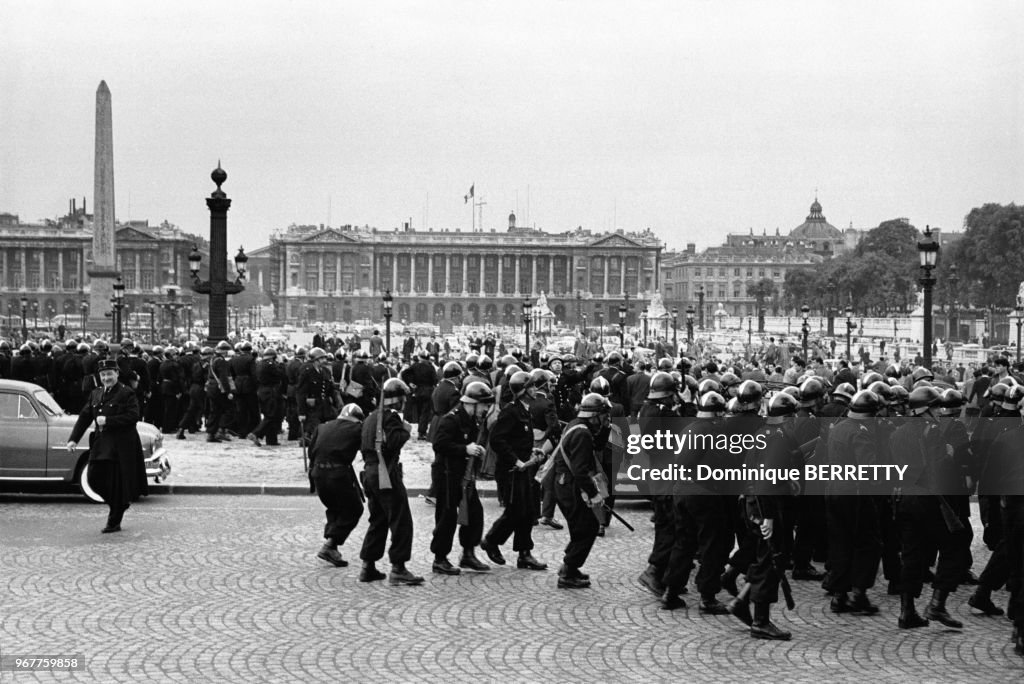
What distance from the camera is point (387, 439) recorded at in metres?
10.8

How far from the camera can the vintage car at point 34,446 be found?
1449cm

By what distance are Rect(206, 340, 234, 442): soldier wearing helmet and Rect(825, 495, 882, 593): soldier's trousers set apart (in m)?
13.1

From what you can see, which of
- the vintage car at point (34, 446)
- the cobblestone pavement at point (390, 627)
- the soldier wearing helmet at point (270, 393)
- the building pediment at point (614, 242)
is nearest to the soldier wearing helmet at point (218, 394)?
the soldier wearing helmet at point (270, 393)

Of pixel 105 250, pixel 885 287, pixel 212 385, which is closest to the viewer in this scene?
pixel 212 385

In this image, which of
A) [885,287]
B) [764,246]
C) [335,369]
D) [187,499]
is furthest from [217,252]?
[764,246]

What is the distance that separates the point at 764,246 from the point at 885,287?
82.2 meters

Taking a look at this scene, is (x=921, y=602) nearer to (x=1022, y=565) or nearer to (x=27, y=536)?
(x=1022, y=565)

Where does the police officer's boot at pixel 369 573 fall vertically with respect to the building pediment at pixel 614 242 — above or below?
below

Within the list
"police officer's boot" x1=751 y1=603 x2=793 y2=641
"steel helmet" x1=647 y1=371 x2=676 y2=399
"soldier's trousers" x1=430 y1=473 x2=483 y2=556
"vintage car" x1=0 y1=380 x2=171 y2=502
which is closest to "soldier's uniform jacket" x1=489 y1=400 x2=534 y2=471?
"soldier's trousers" x1=430 y1=473 x2=483 y2=556

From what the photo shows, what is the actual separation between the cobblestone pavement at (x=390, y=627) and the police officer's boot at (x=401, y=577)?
0.12m

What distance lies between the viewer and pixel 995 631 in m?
9.60

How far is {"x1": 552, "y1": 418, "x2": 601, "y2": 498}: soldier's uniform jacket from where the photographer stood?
411 inches

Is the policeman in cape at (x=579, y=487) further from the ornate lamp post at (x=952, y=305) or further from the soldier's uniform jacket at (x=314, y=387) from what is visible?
the ornate lamp post at (x=952, y=305)

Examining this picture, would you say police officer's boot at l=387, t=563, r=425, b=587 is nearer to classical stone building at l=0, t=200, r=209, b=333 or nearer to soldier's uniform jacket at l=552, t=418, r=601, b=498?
soldier's uniform jacket at l=552, t=418, r=601, b=498
